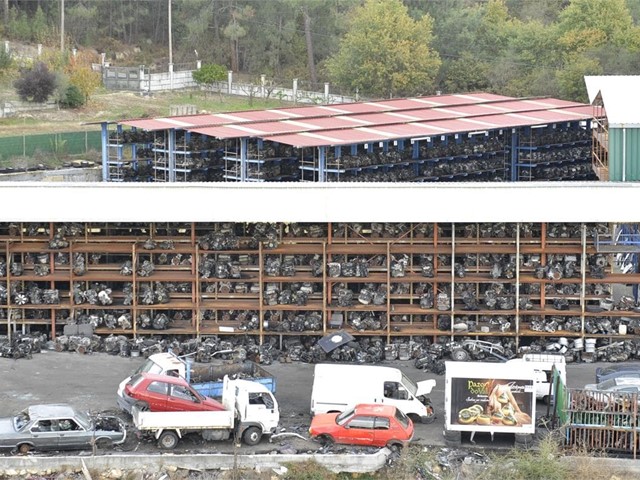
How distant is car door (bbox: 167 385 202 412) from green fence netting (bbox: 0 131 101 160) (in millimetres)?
24978

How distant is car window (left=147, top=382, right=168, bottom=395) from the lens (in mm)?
23594

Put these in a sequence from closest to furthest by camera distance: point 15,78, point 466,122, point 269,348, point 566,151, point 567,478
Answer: point 567,478 → point 269,348 → point 466,122 → point 566,151 → point 15,78

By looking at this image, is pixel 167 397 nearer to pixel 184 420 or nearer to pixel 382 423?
pixel 184 420

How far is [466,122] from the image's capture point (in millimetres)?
43688

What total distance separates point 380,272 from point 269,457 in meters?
7.87

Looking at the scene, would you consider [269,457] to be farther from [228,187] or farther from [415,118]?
[415,118]

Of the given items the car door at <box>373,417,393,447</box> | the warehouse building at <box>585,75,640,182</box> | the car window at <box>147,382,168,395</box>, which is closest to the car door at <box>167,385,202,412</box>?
the car window at <box>147,382,168,395</box>

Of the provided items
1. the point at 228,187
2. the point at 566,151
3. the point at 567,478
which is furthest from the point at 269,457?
the point at 566,151

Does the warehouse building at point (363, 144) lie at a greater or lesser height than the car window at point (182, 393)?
greater

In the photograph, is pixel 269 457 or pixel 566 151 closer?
pixel 269 457

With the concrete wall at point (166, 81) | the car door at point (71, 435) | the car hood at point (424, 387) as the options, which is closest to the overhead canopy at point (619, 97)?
the car hood at point (424, 387)

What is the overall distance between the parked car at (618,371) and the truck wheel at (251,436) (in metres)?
6.80

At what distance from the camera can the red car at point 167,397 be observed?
23500mm

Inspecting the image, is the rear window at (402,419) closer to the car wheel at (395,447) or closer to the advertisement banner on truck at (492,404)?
the car wheel at (395,447)
